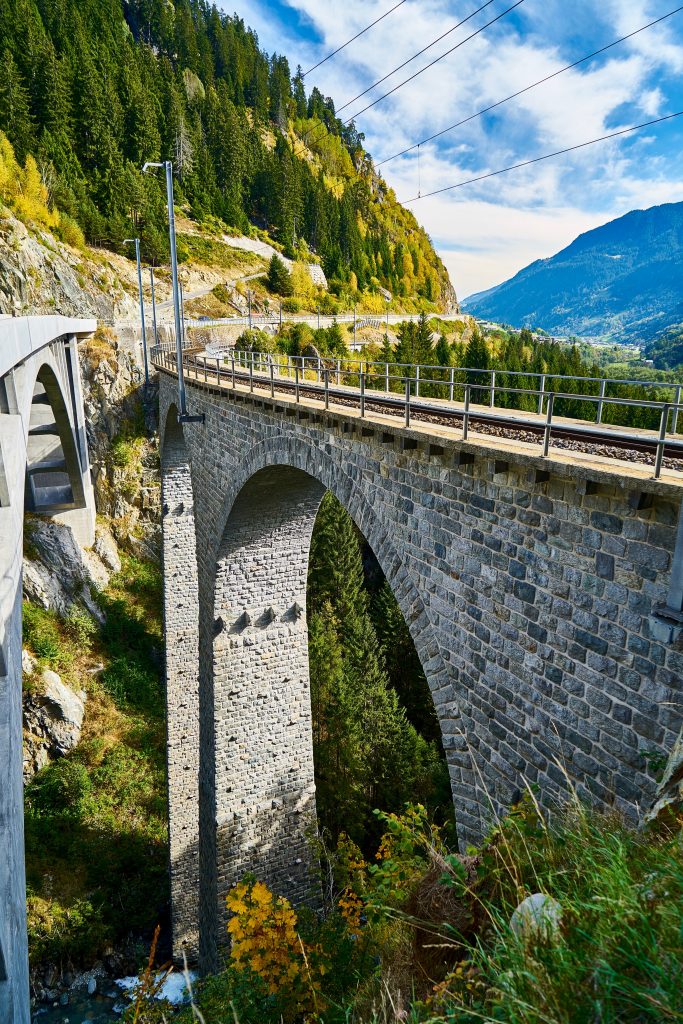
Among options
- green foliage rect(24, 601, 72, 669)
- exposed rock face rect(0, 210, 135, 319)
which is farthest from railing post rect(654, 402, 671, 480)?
exposed rock face rect(0, 210, 135, 319)

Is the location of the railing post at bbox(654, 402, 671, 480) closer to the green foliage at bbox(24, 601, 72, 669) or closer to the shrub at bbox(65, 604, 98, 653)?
the green foliage at bbox(24, 601, 72, 669)

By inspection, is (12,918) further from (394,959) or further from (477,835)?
(477,835)

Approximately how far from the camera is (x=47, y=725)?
74.0 ft

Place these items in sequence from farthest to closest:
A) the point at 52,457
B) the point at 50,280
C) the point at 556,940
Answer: the point at 50,280 < the point at 52,457 < the point at 556,940

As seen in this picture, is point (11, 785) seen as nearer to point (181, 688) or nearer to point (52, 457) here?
point (181, 688)

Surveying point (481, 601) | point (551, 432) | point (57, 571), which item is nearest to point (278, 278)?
point (57, 571)

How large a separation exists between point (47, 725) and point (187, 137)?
76030 mm

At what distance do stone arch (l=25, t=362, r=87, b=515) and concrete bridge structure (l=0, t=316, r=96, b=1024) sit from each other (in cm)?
7

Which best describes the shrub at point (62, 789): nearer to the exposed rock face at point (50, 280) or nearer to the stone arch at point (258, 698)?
the stone arch at point (258, 698)

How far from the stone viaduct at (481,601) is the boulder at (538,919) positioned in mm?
938

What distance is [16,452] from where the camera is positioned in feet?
36.7

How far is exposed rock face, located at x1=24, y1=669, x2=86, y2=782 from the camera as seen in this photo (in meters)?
22.1

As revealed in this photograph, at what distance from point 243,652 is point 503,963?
44.6 feet

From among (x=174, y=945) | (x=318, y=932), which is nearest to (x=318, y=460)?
(x=318, y=932)
